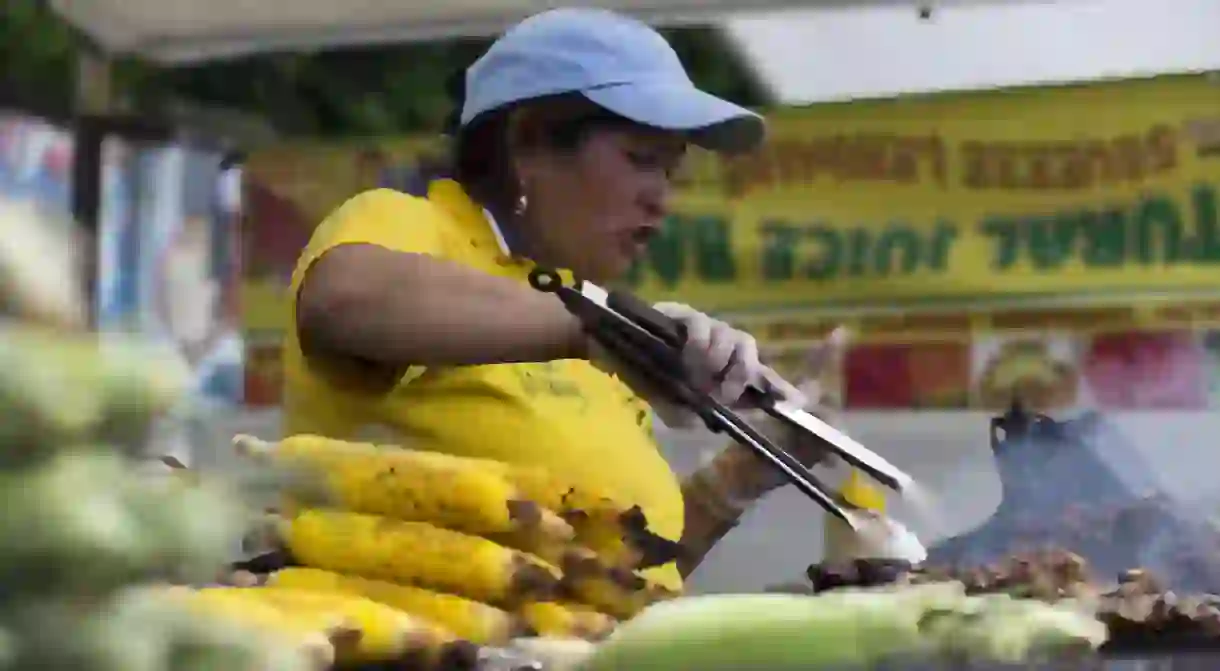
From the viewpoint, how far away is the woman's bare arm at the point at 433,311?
38.4 inches

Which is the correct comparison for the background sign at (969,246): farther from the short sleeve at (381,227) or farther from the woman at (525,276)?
the short sleeve at (381,227)

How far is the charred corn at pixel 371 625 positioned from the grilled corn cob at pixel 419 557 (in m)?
0.07

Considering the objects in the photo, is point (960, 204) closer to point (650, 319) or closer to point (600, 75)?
point (600, 75)

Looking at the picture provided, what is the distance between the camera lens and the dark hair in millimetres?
1234

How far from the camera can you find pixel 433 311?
973mm

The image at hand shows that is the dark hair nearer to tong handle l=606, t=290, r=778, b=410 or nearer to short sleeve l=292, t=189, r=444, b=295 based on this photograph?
short sleeve l=292, t=189, r=444, b=295

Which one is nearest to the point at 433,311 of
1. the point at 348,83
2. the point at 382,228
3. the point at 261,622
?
the point at 382,228

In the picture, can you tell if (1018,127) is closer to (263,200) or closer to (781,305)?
A: (781,305)

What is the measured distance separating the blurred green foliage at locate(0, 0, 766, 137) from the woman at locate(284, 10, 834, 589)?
642 mm

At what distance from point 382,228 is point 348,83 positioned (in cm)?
110

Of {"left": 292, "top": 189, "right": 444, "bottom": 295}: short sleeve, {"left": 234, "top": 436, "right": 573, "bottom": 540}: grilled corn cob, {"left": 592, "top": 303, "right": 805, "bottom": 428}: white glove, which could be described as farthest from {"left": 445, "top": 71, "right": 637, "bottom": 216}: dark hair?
{"left": 234, "top": 436, "right": 573, "bottom": 540}: grilled corn cob

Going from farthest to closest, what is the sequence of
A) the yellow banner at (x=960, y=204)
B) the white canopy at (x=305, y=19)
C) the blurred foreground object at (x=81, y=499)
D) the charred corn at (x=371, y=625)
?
1. the yellow banner at (x=960, y=204)
2. the white canopy at (x=305, y=19)
3. the charred corn at (x=371, y=625)
4. the blurred foreground object at (x=81, y=499)

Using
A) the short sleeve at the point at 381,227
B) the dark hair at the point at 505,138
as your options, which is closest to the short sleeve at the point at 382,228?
the short sleeve at the point at 381,227

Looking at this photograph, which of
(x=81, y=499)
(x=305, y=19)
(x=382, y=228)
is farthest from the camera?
(x=305, y=19)
